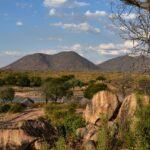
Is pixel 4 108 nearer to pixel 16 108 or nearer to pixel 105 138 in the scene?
pixel 16 108

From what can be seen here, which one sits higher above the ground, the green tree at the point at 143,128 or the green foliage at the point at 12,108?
the green tree at the point at 143,128

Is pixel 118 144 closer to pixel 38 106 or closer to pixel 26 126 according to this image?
pixel 26 126

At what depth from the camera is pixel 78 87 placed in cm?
6894

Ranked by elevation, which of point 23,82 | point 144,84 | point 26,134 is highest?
point 144,84

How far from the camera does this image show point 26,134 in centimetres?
1477

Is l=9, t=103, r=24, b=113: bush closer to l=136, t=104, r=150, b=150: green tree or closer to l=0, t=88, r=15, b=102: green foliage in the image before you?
l=0, t=88, r=15, b=102: green foliage

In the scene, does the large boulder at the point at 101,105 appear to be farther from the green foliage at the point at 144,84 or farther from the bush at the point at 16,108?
the bush at the point at 16,108

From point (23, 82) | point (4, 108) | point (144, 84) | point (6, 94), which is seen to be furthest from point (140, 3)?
point (23, 82)

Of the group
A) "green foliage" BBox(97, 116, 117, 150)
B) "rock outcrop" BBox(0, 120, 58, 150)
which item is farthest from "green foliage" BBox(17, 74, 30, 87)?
"green foliage" BBox(97, 116, 117, 150)

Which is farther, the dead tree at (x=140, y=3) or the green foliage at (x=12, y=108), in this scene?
the green foliage at (x=12, y=108)

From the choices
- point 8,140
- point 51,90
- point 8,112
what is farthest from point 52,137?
point 51,90

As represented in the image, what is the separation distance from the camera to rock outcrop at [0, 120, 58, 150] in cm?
1439

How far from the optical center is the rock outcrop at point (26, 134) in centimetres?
1439

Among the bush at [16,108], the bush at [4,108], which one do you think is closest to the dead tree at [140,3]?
the bush at [16,108]
